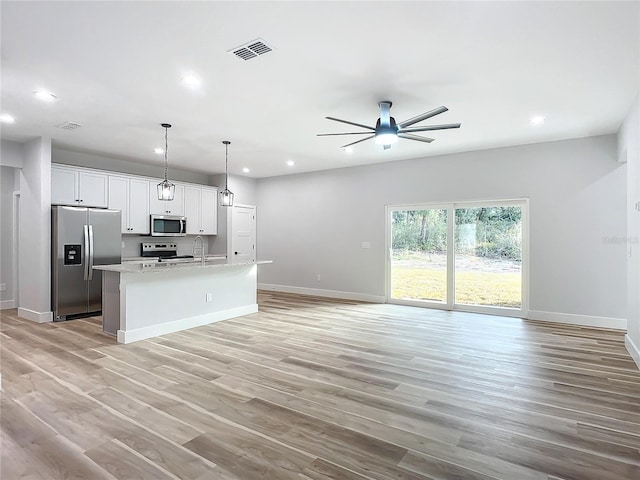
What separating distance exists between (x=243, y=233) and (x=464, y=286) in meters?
5.02

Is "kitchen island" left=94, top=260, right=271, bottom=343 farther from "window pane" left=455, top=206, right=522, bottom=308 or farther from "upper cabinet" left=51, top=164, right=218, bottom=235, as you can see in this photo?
"window pane" left=455, top=206, right=522, bottom=308

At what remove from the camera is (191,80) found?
11.2 ft

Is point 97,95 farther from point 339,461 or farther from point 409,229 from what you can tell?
point 409,229

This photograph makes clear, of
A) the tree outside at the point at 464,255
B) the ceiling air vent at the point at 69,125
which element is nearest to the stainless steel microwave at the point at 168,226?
the ceiling air vent at the point at 69,125

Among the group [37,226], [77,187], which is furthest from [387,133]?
[37,226]

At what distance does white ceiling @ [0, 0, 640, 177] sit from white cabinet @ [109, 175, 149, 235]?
134 cm

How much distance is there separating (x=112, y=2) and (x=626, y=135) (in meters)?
5.47

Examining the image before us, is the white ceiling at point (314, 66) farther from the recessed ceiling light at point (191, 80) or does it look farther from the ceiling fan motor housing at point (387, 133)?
the ceiling fan motor housing at point (387, 133)

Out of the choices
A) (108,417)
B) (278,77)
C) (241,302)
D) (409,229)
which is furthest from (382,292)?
(108,417)

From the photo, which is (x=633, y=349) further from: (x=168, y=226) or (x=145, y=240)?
(x=145, y=240)

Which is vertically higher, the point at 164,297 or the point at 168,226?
the point at 168,226

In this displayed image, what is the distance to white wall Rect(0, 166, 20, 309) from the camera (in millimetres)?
6320

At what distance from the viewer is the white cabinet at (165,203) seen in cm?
698

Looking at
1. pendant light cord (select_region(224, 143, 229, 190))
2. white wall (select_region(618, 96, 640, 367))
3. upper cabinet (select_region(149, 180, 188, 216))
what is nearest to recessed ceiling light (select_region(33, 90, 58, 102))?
pendant light cord (select_region(224, 143, 229, 190))
